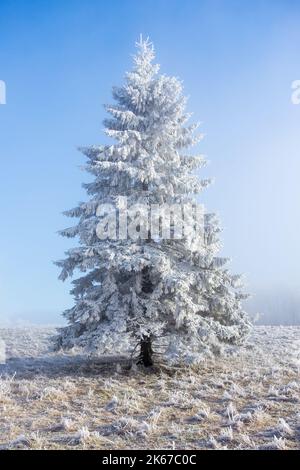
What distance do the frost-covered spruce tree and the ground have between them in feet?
3.84

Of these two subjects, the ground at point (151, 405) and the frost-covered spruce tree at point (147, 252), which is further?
the frost-covered spruce tree at point (147, 252)

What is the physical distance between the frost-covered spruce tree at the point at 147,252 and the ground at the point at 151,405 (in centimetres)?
117

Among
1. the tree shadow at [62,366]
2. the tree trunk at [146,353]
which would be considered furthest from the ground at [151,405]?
the tree trunk at [146,353]

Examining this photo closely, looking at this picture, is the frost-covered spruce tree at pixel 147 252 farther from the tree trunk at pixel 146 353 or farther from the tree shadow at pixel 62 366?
the tree shadow at pixel 62 366

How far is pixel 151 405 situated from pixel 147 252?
16.9 feet

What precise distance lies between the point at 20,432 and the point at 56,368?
22.7 ft

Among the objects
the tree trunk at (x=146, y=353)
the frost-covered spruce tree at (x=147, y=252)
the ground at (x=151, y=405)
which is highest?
the frost-covered spruce tree at (x=147, y=252)

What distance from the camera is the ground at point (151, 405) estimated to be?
333 inches

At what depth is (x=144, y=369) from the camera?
15.0 meters

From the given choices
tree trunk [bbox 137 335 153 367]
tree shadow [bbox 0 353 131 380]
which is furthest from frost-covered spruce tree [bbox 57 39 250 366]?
tree shadow [bbox 0 353 131 380]

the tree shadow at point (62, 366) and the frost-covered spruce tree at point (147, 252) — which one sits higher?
the frost-covered spruce tree at point (147, 252)

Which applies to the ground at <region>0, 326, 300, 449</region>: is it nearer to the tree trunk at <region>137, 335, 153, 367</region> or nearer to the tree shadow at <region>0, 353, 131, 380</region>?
the tree shadow at <region>0, 353, 131, 380</region>

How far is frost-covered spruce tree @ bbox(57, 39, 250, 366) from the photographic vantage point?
13852 mm
